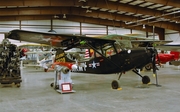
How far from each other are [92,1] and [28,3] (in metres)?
5.02

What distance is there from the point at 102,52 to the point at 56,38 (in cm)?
173

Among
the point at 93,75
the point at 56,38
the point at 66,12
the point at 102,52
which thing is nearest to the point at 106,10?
the point at 66,12

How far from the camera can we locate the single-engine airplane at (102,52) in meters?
6.86

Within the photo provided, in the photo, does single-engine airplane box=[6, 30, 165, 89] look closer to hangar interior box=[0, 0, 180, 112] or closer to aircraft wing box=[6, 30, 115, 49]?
aircraft wing box=[6, 30, 115, 49]

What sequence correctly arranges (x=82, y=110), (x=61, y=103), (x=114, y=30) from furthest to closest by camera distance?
(x=114, y=30) → (x=61, y=103) → (x=82, y=110)

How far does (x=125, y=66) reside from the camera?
7133 millimetres

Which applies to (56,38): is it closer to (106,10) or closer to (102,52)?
(102,52)

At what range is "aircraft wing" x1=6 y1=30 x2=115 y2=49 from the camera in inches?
269

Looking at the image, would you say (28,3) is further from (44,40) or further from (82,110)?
(82,110)

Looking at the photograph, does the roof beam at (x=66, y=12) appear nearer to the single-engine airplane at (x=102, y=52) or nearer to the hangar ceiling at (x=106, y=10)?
the hangar ceiling at (x=106, y=10)

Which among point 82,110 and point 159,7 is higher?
point 159,7

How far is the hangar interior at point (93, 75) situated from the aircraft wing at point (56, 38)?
1662 mm

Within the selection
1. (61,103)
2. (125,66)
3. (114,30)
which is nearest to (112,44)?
(125,66)

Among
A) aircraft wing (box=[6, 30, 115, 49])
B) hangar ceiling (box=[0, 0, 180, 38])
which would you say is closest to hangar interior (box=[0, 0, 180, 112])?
hangar ceiling (box=[0, 0, 180, 38])
